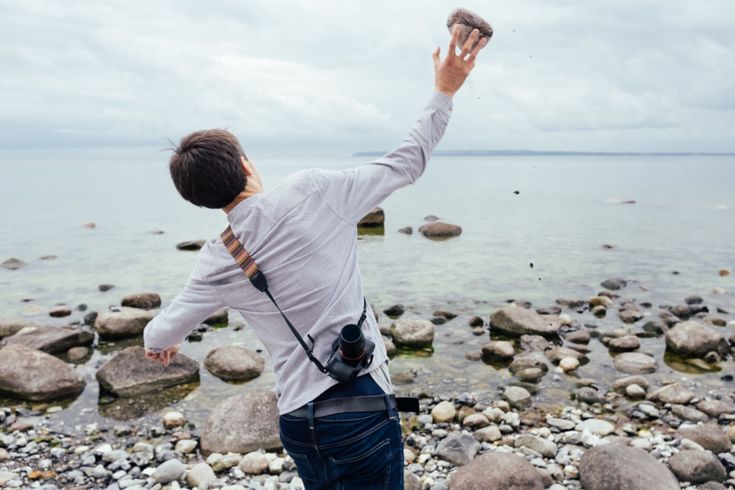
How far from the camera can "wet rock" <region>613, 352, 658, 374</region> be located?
10.8 meters

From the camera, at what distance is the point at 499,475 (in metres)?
6.27

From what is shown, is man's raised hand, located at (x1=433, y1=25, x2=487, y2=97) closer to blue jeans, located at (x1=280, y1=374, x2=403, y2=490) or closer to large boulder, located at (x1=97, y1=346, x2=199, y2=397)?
blue jeans, located at (x1=280, y1=374, x2=403, y2=490)

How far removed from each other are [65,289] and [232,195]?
1825 centimetres

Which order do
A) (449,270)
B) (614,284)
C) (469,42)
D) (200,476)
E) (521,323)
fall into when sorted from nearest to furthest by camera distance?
1. (469,42)
2. (200,476)
3. (521,323)
4. (614,284)
5. (449,270)

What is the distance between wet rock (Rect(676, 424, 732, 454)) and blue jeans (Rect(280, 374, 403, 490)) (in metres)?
6.22

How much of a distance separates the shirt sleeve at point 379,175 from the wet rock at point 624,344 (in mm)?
10116

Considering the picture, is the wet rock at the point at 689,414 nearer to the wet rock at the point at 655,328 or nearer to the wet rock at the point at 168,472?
the wet rock at the point at 655,328

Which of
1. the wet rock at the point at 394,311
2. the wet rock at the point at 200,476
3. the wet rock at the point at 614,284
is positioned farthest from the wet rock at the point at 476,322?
the wet rock at the point at 200,476

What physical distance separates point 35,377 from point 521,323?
9089 mm

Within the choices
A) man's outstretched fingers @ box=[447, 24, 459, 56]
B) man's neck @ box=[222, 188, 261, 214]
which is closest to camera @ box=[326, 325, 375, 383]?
man's neck @ box=[222, 188, 261, 214]

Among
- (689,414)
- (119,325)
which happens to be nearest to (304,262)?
(689,414)

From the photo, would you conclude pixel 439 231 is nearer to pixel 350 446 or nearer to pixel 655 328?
pixel 655 328

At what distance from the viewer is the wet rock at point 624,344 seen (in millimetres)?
11719

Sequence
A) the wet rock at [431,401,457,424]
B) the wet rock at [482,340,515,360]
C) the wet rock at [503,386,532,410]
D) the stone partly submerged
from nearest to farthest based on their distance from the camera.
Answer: the stone partly submerged, the wet rock at [431,401,457,424], the wet rock at [503,386,532,410], the wet rock at [482,340,515,360]
